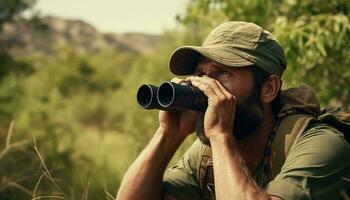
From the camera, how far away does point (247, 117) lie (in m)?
3.17

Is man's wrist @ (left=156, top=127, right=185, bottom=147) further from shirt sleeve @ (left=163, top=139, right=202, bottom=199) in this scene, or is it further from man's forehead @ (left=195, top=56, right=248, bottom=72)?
man's forehead @ (left=195, top=56, right=248, bottom=72)

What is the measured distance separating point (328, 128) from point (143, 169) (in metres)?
0.95

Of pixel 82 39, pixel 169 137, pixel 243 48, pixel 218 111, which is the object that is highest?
pixel 243 48

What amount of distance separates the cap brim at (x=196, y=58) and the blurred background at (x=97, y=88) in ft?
2.27

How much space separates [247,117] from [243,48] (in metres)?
0.30

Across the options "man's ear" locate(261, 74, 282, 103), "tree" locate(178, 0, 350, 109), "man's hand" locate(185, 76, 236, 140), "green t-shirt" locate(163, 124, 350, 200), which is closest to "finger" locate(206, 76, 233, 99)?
"man's hand" locate(185, 76, 236, 140)

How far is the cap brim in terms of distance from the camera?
316cm

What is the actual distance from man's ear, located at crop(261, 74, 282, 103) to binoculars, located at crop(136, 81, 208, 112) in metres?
0.31

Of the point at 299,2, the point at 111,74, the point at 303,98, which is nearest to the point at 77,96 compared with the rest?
the point at 111,74

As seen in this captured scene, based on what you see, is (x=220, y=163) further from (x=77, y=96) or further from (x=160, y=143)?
(x=77, y=96)

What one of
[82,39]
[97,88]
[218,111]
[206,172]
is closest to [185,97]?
[218,111]

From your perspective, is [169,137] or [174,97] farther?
[169,137]

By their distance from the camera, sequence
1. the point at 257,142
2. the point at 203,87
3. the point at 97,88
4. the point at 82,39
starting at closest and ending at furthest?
the point at 203,87
the point at 257,142
the point at 97,88
the point at 82,39

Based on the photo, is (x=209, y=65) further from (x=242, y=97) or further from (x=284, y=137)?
(x=284, y=137)
